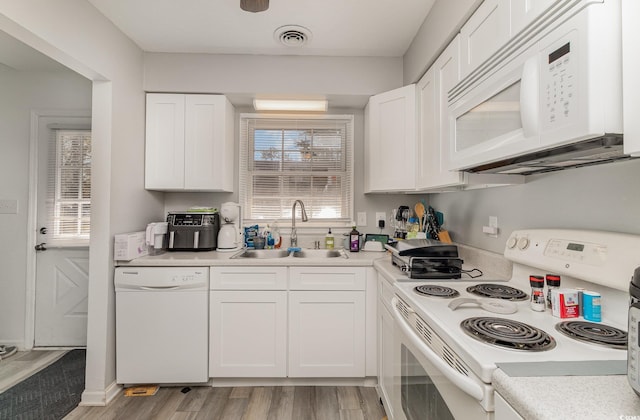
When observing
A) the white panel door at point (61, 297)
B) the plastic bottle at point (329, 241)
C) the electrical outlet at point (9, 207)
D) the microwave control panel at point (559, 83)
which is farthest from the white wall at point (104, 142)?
the microwave control panel at point (559, 83)

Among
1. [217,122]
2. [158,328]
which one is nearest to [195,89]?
[217,122]

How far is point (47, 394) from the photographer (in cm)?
192

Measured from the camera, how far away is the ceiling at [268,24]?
5.85 ft

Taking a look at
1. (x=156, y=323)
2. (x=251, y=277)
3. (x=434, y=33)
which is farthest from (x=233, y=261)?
(x=434, y=33)

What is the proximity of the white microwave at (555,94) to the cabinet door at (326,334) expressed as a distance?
129cm

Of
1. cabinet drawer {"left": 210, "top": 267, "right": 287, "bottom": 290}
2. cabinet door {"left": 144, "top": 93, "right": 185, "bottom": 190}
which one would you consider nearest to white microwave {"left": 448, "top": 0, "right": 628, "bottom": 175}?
cabinet drawer {"left": 210, "top": 267, "right": 287, "bottom": 290}

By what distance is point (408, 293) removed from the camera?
126 centimetres

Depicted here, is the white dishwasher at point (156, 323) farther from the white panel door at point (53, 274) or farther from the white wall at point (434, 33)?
the white wall at point (434, 33)

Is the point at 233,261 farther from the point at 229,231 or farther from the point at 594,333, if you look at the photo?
the point at 594,333

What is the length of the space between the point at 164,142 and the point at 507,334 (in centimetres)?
250

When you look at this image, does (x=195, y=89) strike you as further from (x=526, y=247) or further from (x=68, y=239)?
(x=526, y=247)

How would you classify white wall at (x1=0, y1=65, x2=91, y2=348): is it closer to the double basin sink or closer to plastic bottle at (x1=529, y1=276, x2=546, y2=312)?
the double basin sink

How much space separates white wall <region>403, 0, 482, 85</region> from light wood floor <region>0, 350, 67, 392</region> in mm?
3587

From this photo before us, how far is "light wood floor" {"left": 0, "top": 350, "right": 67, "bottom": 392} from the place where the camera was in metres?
2.06
